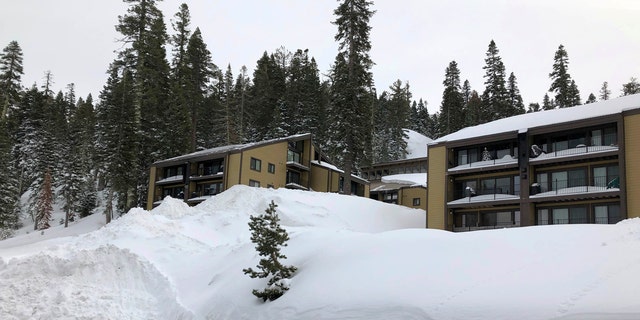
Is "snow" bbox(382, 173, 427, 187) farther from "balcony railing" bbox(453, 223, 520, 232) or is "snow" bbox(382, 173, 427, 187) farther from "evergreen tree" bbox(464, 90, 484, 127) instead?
"balcony railing" bbox(453, 223, 520, 232)

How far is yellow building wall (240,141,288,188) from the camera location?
43.1 meters

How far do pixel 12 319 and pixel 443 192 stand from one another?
1202 inches

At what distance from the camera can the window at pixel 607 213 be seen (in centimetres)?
2954

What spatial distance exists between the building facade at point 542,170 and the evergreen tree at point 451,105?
147 ft

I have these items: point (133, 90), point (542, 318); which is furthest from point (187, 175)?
point (542, 318)

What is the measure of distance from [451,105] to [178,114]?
173 feet

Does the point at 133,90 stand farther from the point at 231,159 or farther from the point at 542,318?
the point at 542,318

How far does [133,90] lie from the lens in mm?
47312

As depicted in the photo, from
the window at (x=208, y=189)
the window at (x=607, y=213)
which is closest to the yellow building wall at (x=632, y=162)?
the window at (x=607, y=213)

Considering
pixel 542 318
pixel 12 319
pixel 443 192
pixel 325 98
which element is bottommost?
pixel 12 319

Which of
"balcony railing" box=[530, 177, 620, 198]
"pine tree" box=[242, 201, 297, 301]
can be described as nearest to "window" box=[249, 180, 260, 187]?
"balcony railing" box=[530, 177, 620, 198]

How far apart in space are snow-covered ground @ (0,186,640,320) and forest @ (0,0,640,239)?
26105mm

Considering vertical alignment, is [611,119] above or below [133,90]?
below

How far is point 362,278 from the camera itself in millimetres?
12430
